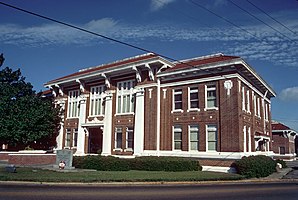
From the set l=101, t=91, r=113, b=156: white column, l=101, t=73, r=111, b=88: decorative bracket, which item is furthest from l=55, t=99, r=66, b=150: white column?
l=101, t=73, r=111, b=88: decorative bracket

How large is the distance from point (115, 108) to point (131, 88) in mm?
2852

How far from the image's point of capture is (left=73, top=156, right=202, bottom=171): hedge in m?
22.4

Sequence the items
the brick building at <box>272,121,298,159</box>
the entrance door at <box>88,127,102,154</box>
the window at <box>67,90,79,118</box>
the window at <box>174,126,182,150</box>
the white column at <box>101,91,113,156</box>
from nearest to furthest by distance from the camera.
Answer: the window at <box>174,126,182,150</box> < the white column at <box>101,91,113,156</box> < the entrance door at <box>88,127,102,154</box> < the window at <box>67,90,79,118</box> < the brick building at <box>272,121,298,159</box>

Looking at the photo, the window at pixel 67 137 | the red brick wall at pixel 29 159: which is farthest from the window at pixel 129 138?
the window at pixel 67 137

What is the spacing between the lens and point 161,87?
2803 cm

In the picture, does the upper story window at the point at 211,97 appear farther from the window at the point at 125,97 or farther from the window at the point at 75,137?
the window at the point at 75,137

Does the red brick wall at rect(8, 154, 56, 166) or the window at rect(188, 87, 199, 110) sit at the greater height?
the window at rect(188, 87, 199, 110)

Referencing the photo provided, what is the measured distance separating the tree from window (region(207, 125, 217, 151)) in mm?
19192

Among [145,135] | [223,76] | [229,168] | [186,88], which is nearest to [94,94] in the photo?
[145,135]

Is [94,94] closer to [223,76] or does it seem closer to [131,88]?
[131,88]

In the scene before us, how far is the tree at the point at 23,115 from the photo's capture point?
3256 centimetres

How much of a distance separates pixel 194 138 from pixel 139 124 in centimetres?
550

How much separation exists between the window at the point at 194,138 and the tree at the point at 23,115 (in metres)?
17.5

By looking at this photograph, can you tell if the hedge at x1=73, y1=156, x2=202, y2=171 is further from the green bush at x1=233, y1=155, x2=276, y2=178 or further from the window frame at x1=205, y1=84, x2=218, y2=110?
the window frame at x1=205, y1=84, x2=218, y2=110
